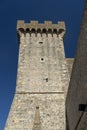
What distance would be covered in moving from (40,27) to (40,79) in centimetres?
504

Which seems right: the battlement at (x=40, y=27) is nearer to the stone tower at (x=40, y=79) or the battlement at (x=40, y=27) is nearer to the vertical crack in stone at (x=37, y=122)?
the stone tower at (x=40, y=79)

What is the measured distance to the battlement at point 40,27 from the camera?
21.5 m

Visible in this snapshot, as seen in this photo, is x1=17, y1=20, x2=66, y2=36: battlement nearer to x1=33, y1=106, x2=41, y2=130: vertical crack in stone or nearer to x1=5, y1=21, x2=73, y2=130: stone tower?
x1=5, y1=21, x2=73, y2=130: stone tower

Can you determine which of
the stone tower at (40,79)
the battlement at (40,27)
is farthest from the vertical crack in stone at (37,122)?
the battlement at (40,27)

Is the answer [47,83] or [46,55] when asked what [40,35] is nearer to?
[46,55]

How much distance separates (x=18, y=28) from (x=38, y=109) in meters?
7.60

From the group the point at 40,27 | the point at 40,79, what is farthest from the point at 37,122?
the point at 40,27

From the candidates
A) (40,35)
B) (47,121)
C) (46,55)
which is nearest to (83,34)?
(47,121)

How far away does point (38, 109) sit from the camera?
56.2ft

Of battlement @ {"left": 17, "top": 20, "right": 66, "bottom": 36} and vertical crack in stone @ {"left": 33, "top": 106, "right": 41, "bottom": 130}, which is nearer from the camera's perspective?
vertical crack in stone @ {"left": 33, "top": 106, "right": 41, "bottom": 130}

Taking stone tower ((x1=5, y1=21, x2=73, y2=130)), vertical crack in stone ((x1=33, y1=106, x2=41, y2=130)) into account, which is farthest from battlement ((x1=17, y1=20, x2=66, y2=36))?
vertical crack in stone ((x1=33, y1=106, x2=41, y2=130))

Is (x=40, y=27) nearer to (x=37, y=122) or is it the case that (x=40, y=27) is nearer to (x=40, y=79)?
(x=40, y=79)

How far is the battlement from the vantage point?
70.5 ft

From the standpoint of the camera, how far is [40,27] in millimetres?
21641
